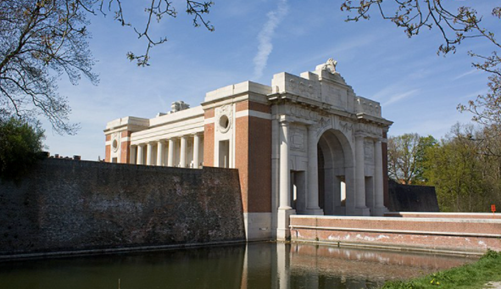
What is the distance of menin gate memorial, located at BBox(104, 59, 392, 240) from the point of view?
26281 millimetres

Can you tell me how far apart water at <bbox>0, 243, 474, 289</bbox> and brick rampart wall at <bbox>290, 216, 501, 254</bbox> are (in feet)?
5.90

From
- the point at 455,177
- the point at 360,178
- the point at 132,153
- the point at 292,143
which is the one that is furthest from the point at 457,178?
the point at 132,153

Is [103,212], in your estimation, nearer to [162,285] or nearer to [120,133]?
[162,285]

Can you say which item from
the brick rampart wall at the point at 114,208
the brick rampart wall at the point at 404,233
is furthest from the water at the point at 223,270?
the brick rampart wall at the point at 404,233

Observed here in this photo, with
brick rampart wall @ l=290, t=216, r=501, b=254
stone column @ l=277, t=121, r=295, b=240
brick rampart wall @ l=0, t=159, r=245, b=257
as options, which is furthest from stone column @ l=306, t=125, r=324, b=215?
brick rampart wall @ l=0, t=159, r=245, b=257

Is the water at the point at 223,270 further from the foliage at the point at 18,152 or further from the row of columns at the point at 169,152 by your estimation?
the row of columns at the point at 169,152

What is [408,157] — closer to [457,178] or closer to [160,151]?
[457,178]

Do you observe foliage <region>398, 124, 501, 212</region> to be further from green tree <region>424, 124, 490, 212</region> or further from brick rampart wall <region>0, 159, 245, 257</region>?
brick rampart wall <region>0, 159, 245, 257</region>

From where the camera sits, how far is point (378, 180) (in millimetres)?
34844

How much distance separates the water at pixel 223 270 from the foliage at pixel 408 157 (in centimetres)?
3490

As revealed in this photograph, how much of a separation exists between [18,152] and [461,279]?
635 inches

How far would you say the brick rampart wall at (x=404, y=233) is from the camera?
19625mm

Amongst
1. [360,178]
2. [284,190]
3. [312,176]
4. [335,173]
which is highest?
[335,173]

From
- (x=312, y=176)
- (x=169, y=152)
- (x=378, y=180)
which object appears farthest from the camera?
(x=169, y=152)
